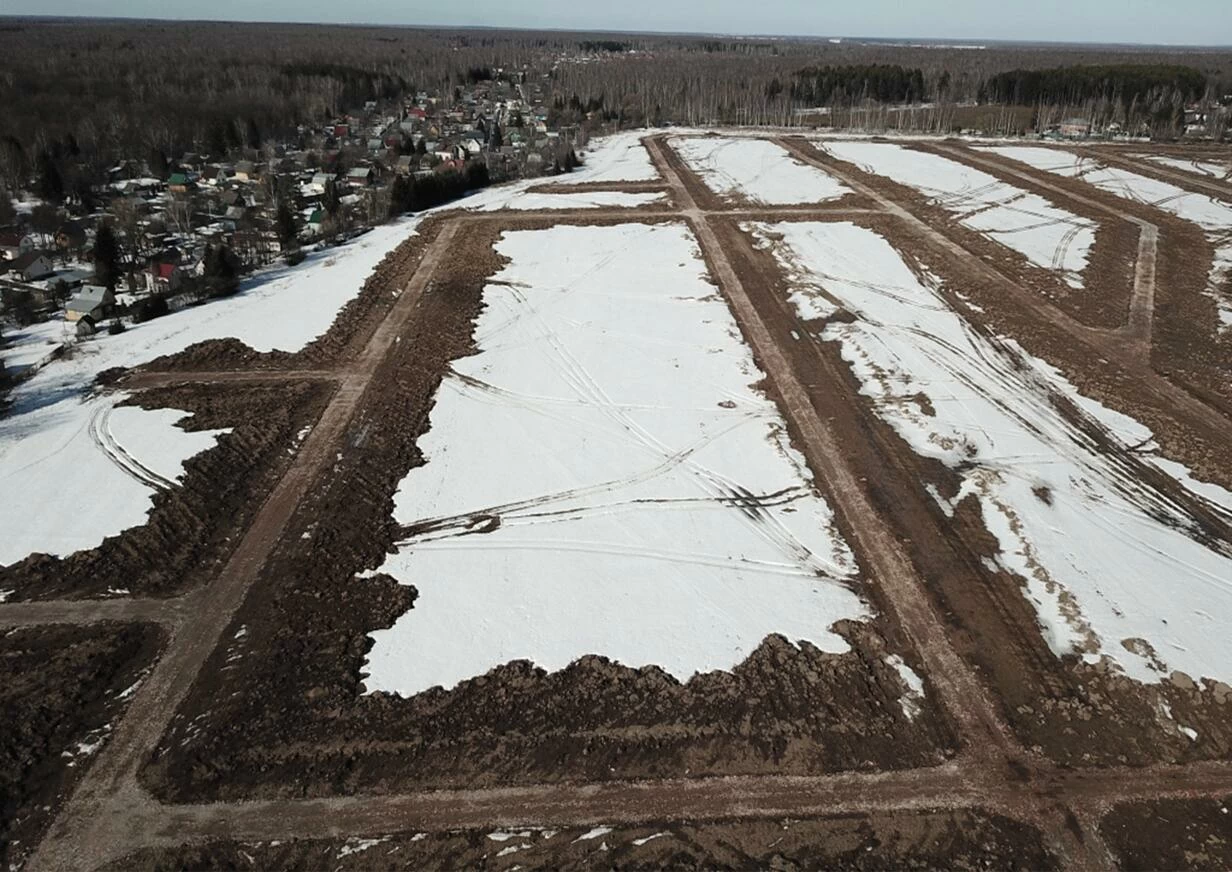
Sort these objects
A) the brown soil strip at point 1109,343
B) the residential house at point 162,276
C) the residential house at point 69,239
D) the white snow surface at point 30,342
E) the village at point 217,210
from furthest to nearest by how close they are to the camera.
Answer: the residential house at point 69,239, the residential house at point 162,276, the village at point 217,210, the white snow surface at point 30,342, the brown soil strip at point 1109,343

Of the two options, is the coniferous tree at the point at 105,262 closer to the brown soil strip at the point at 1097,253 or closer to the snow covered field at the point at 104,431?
the snow covered field at the point at 104,431

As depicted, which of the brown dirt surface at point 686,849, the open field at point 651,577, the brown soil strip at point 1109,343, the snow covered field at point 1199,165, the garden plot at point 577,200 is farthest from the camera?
the snow covered field at point 1199,165

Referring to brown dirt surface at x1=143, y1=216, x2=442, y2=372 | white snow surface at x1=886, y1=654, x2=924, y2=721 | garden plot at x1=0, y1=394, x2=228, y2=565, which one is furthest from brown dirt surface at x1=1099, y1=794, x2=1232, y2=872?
brown dirt surface at x1=143, y1=216, x2=442, y2=372

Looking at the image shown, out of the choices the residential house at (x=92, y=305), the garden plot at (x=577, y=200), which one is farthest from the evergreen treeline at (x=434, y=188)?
the residential house at (x=92, y=305)

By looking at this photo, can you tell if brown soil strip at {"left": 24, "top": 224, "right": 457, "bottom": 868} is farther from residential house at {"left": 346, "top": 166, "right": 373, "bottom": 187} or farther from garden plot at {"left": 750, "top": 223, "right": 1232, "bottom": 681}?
residential house at {"left": 346, "top": 166, "right": 373, "bottom": 187}

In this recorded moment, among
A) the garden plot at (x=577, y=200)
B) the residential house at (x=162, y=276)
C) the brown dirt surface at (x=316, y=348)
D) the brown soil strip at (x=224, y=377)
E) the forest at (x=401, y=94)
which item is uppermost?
the forest at (x=401, y=94)

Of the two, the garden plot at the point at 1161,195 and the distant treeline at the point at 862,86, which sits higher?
the distant treeline at the point at 862,86

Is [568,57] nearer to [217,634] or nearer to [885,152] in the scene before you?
[885,152]
